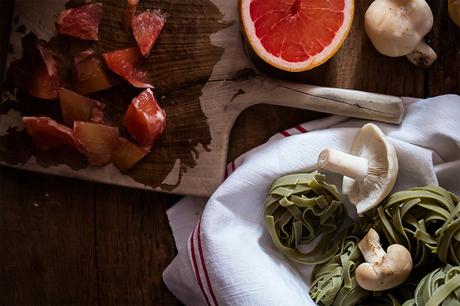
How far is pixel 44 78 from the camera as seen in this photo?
1765 mm

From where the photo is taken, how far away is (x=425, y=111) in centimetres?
163

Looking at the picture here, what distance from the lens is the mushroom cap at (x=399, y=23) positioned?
5.18 feet

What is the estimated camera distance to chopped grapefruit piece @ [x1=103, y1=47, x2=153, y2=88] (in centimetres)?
174

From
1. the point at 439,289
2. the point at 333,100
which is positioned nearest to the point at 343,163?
the point at 333,100

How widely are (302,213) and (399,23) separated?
49cm

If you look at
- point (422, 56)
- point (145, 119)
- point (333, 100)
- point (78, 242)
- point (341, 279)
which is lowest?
point (78, 242)

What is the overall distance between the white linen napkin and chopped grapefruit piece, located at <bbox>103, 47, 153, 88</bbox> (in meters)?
0.33

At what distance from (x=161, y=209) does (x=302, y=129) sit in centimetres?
43

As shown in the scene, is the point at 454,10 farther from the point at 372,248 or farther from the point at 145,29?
the point at 145,29

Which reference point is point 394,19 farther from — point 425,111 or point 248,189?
point 248,189

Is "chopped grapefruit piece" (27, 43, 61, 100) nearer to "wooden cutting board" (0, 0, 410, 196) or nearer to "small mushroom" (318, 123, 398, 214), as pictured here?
"wooden cutting board" (0, 0, 410, 196)

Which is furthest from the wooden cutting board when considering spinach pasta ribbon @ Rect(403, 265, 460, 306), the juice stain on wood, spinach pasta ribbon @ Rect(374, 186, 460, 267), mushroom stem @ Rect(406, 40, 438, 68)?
spinach pasta ribbon @ Rect(403, 265, 460, 306)

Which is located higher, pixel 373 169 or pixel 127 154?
pixel 373 169

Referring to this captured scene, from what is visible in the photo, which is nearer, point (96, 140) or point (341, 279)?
point (341, 279)
